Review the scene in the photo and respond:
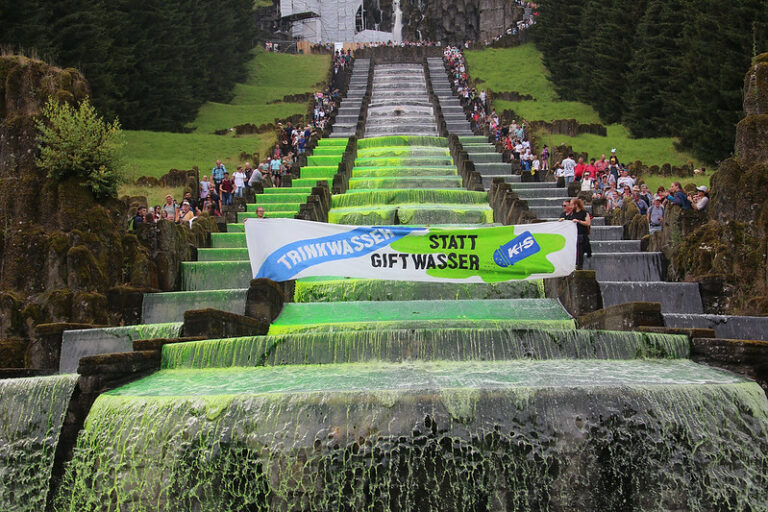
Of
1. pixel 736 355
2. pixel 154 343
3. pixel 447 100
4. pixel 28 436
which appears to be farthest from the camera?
pixel 447 100

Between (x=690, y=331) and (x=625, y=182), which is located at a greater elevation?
(x=625, y=182)

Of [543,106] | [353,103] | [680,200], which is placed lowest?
[680,200]

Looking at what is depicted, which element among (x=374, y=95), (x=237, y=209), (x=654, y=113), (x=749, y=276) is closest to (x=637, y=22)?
(x=654, y=113)

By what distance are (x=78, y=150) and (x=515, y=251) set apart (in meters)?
8.45

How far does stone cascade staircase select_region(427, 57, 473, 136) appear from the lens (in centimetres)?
3981

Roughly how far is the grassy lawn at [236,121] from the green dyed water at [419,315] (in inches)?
221

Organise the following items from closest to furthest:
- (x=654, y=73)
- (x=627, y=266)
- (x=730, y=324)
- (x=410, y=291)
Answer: (x=730, y=324) → (x=410, y=291) → (x=627, y=266) → (x=654, y=73)

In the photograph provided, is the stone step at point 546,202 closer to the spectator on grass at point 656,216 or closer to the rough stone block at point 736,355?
the spectator on grass at point 656,216

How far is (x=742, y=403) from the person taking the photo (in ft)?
31.9

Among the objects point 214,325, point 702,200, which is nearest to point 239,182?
point 702,200

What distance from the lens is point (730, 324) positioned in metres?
13.1

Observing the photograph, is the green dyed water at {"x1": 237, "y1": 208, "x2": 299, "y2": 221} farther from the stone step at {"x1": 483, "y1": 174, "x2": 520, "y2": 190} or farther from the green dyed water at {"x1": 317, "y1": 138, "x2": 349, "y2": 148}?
the green dyed water at {"x1": 317, "y1": 138, "x2": 349, "y2": 148}

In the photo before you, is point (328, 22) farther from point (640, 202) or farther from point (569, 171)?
point (640, 202)

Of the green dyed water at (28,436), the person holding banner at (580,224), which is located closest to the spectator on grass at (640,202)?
the person holding banner at (580,224)
